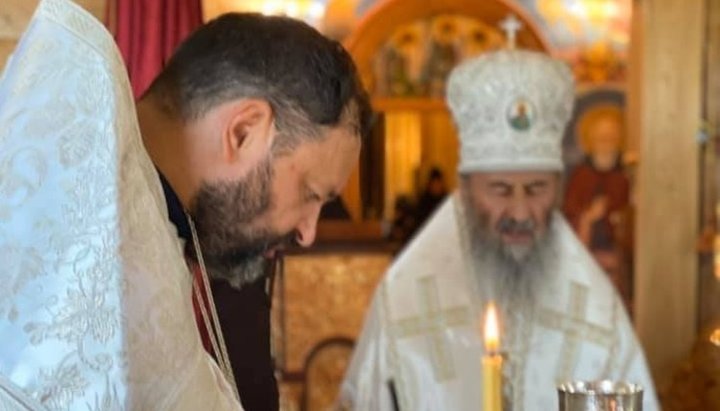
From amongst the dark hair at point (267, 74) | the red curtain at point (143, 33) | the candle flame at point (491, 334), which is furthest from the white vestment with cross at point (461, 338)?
the dark hair at point (267, 74)

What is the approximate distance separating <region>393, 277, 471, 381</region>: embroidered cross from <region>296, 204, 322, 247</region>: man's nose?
1.36m

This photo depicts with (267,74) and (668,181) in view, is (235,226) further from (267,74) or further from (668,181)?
(668,181)

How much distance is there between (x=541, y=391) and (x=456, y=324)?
0.22m

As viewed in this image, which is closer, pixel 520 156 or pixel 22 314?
pixel 22 314

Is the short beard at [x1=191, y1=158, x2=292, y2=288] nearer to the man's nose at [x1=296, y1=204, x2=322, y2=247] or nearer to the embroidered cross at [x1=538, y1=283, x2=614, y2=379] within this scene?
the man's nose at [x1=296, y1=204, x2=322, y2=247]

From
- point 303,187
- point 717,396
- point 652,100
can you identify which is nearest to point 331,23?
point 652,100

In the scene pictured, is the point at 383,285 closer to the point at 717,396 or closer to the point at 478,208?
the point at 478,208

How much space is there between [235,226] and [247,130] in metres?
0.13

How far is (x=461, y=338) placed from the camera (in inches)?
107

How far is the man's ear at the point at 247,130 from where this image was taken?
123 centimetres

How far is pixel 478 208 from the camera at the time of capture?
2.81 meters

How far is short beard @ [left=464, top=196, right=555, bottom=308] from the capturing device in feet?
9.05

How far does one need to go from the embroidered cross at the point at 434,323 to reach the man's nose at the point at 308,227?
1.36m

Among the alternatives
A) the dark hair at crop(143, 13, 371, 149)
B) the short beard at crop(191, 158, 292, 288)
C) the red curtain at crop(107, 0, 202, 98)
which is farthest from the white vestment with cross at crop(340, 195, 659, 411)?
the dark hair at crop(143, 13, 371, 149)
